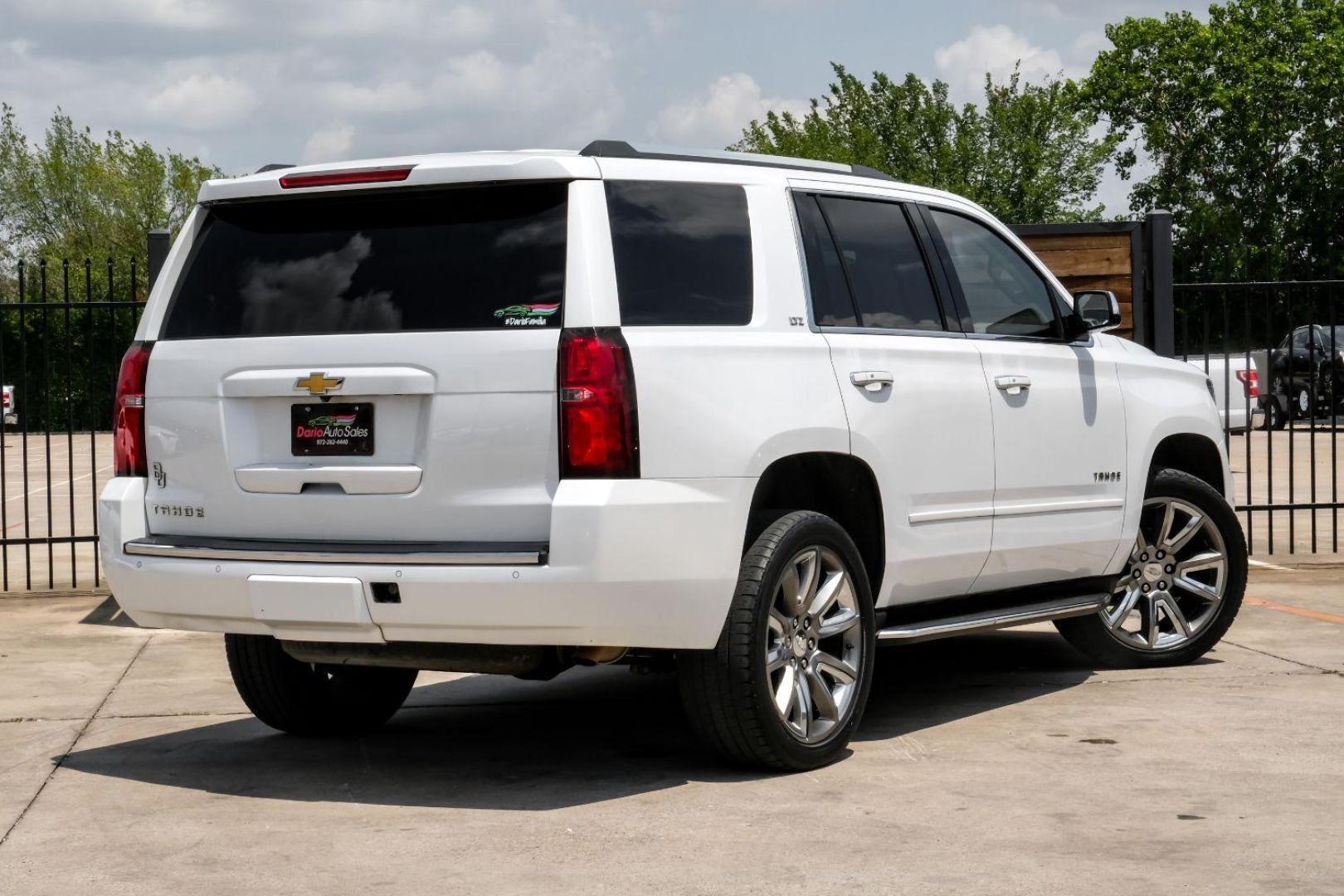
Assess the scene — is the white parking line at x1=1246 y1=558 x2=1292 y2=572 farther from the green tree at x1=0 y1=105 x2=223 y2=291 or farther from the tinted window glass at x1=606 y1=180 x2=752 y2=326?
the green tree at x1=0 y1=105 x2=223 y2=291

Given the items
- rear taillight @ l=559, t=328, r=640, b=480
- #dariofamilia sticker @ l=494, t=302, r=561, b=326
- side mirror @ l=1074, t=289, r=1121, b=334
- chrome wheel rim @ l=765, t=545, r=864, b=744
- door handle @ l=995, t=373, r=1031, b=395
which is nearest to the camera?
rear taillight @ l=559, t=328, r=640, b=480

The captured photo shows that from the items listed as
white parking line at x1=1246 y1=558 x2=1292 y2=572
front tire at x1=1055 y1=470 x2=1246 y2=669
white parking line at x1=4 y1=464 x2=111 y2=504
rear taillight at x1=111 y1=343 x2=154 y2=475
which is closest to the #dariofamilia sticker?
rear taillight at x1=111 y1=343 x2=154 y2=475

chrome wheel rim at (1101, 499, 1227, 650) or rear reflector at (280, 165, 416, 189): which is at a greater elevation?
rear reflector at (280, 165, 416, 189)

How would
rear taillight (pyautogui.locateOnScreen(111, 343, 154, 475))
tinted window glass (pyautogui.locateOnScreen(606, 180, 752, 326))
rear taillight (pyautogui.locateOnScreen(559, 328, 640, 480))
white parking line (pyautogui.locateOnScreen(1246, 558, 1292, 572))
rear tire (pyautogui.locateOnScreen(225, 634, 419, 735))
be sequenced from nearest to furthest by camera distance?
1. rear taillight (pyautogui.locateOnScreen(559, 328, 640, 480))
2. tinted window glass (pyautogui.locateOnScreen(606, 180, 752, 326))
3. rear taillight (pyautogui.locateOnScreen(111, 343, 154, 475))
4. rear tire (pyautogui.locateOnScreen(225, 634, 419, 735))
5. white parking line (pyautogui.locateOnScreen(1246, 558, 1292, 572))

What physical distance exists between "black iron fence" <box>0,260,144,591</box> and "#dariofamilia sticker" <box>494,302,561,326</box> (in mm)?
2059

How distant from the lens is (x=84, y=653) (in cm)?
888

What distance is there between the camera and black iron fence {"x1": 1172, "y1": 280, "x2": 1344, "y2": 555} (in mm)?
11578

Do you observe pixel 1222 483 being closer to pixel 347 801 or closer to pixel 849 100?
pixel 347 801

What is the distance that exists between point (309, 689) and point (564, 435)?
197 centimetres

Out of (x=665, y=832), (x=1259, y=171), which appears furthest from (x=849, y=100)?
(x=665, y=832)

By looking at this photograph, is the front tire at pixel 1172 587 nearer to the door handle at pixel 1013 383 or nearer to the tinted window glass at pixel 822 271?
the door handle at pixel 1013 383

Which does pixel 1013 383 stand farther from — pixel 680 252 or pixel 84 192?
pixel 84 192

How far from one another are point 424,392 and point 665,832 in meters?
1.44

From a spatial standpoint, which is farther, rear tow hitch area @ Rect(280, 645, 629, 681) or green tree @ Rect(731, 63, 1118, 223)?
green tree @ Rect(731, 63, 1118, 223)
